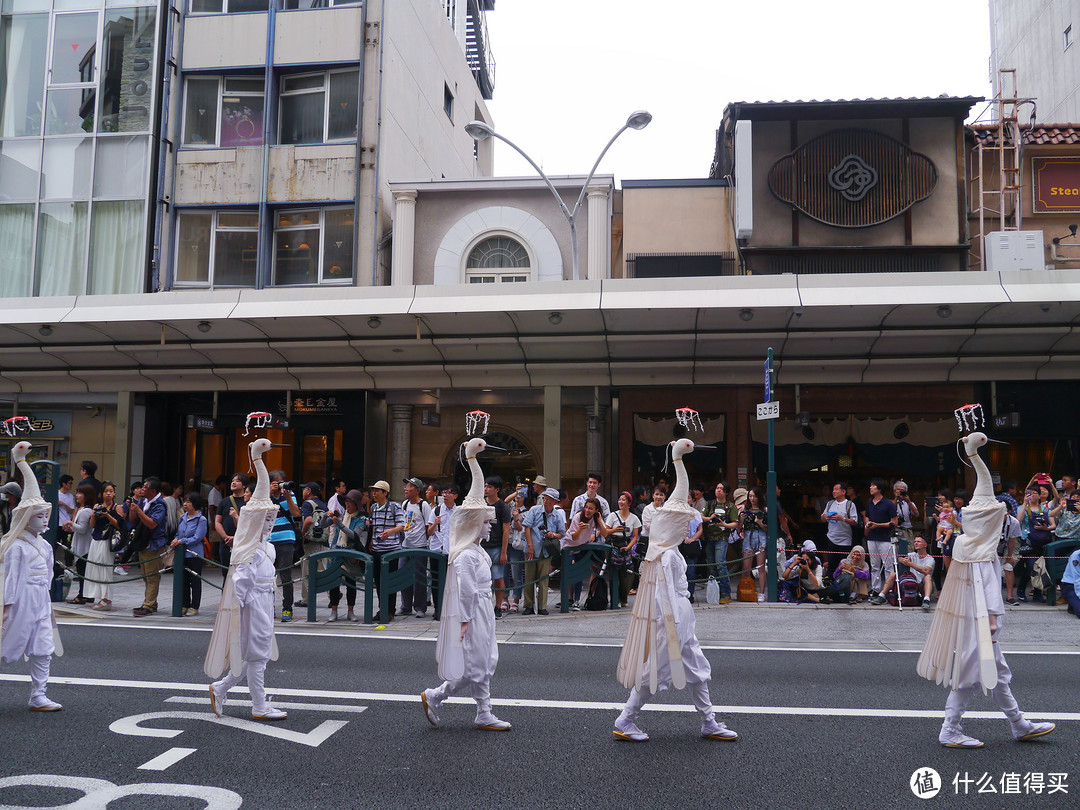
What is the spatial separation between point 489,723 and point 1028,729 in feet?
12.9

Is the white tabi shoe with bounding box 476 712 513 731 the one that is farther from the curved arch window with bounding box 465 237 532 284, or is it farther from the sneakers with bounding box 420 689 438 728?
the curved arch window with bounding box 465 237 532 284

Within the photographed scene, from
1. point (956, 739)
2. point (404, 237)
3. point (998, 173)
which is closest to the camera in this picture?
point (956, 739)

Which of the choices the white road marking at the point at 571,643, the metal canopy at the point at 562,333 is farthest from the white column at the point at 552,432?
the white road marking at the point at 571,643

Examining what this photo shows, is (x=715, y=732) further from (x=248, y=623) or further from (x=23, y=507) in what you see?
(x=23, y=507)

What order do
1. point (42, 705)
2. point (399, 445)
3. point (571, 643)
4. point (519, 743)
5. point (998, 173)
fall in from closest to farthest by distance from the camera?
point (519, 743) < point (42, 705) < point (571, 643) < point (998, 173) < point (399, 445)

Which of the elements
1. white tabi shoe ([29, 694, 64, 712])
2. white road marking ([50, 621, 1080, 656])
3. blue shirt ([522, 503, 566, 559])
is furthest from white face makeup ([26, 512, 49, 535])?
blue shirt ([522, 503, 566, 559])

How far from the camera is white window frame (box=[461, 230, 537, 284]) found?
21.2 metres

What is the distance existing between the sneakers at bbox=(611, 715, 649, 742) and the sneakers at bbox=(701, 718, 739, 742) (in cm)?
44

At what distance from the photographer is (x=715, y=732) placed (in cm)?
638

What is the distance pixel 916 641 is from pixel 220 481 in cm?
1409

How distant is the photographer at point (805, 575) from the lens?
13336 millimetres

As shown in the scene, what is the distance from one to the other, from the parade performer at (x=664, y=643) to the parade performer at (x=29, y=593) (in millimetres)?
4725

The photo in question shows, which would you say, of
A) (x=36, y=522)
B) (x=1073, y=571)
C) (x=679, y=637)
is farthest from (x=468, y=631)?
(x=1073, y=571)

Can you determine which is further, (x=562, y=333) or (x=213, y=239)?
(x=213, y=239)
